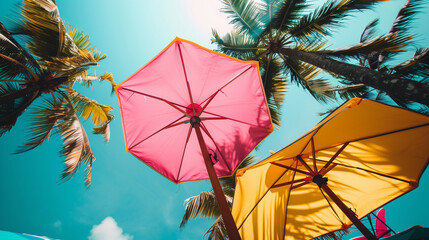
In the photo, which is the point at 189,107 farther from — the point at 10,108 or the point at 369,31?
the point at 369,31

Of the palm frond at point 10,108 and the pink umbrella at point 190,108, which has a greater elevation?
the palm frond at point 10,108

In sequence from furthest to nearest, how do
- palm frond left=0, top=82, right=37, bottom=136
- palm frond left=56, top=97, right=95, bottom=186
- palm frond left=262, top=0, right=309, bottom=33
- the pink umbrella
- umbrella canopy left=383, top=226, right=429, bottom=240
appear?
palm frond left=262, top=0, right=309, bottom=33
palm frond left=56, top=97, right=95, bottom=186
palm frond left=0, top=82, right=37, bottom=136
the pink umbrella
umbrella canopy left=383, top=226, right=429, bottom=240

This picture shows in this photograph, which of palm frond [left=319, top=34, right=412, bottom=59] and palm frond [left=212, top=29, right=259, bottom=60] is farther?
palm frond [left=212, top=29, right=259, bottom=60]

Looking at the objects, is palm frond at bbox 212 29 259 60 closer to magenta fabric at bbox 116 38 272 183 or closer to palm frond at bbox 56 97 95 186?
magenta fabric at bbox 116 38 272 183

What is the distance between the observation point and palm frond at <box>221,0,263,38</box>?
538 centimetres

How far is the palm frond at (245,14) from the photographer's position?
17.7 feet

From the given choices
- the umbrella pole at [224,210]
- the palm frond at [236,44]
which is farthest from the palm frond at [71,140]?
the palm frond at [236,44]

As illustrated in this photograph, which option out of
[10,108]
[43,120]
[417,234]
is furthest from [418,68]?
[10,108]

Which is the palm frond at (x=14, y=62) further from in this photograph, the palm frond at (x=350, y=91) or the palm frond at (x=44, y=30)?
the palm frond at (x=350, y=91)

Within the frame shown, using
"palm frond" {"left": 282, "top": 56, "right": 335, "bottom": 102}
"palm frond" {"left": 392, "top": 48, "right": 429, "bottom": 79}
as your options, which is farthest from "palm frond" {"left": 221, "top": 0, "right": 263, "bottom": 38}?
"palm frond" {"left": 392, "top": 48, "right": 429, "bottom": 79}

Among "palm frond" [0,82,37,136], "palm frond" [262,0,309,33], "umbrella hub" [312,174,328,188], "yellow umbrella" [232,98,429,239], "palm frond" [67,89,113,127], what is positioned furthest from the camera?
"palm frond" [67,89,113,127]

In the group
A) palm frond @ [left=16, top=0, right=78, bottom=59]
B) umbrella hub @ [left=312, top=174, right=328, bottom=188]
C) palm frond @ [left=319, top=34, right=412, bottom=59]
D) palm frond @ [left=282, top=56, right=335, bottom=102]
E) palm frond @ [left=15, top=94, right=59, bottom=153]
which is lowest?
umbrella hub @ [left=312, top=174, right=328, bottom=188]

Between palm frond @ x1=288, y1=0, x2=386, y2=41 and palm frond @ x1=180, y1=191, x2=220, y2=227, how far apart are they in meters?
6.43

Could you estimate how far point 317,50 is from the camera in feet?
17.7
